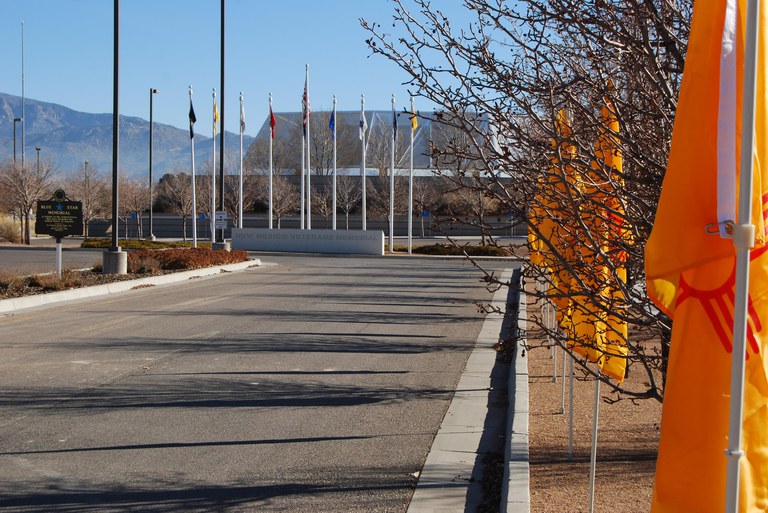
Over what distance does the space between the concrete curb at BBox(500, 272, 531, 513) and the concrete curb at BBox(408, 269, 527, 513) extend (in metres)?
0.14

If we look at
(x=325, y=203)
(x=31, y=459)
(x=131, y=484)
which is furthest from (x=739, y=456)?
(x=325, y=203)

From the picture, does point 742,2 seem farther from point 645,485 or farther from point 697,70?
point 645,485

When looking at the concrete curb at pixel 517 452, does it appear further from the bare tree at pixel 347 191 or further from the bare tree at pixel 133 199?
the bare tree at pixel 133 199

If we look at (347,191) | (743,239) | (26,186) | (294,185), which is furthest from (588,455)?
(294,185)

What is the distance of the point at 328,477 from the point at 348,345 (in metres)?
6.61

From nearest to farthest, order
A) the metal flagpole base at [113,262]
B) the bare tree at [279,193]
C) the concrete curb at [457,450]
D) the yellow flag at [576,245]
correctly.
A: the yellow flag at [576,245]
the concrete curb at [457,450]
the metal flagpole base at [113,262]
the bare tree at [279,193]

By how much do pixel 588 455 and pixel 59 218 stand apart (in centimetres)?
1933

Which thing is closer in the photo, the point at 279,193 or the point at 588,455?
the point at 588,455

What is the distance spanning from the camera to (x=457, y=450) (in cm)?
740

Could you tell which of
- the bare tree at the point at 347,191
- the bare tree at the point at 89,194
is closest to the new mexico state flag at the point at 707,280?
the bare tree at the point at 89,194

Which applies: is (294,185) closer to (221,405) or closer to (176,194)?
(176,194)

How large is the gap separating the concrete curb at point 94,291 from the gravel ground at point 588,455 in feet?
38.9

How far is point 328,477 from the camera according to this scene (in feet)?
21.3

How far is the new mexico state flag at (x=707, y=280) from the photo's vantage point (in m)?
2.74
